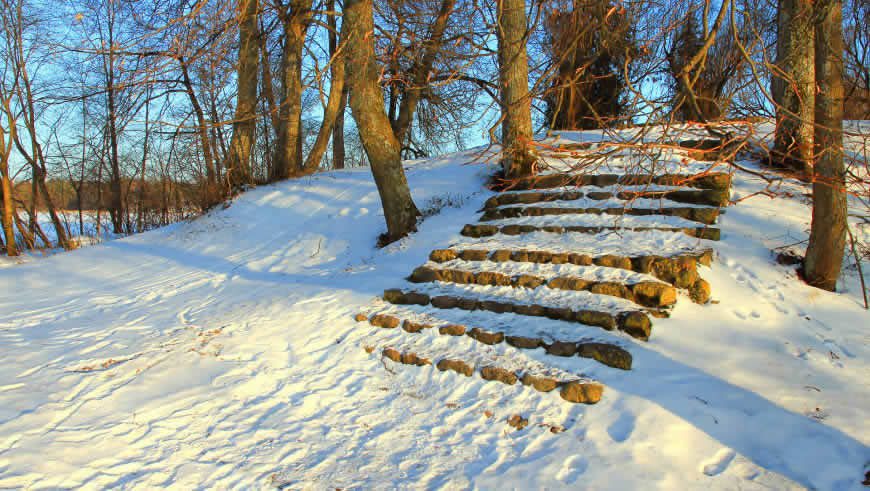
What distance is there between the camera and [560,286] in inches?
195

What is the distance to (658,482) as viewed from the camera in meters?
2.78

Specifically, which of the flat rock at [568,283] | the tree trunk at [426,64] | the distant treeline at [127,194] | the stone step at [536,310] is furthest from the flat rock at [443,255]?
the distant treeline at [127,194]

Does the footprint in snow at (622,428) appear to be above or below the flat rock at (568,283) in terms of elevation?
below

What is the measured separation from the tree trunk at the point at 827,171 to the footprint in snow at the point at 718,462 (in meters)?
2.93

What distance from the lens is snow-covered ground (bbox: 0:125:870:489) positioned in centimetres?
292

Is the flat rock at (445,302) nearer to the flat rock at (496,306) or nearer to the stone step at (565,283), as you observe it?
the flat rock at (496,306)

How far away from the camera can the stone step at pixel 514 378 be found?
138 inches

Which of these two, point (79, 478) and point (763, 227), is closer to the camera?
point (79, 478)

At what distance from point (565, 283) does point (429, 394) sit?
1956 mm

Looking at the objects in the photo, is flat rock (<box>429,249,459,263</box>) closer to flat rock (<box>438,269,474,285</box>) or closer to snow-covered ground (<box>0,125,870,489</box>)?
snow-covered ground (<box>0,125,870,489</box>)

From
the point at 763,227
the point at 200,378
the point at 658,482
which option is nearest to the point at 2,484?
the point at 200,378

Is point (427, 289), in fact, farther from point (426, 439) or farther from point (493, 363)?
point (426, 439)

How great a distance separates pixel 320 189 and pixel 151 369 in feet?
24.9

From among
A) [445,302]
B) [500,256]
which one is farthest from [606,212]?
[445,302]
